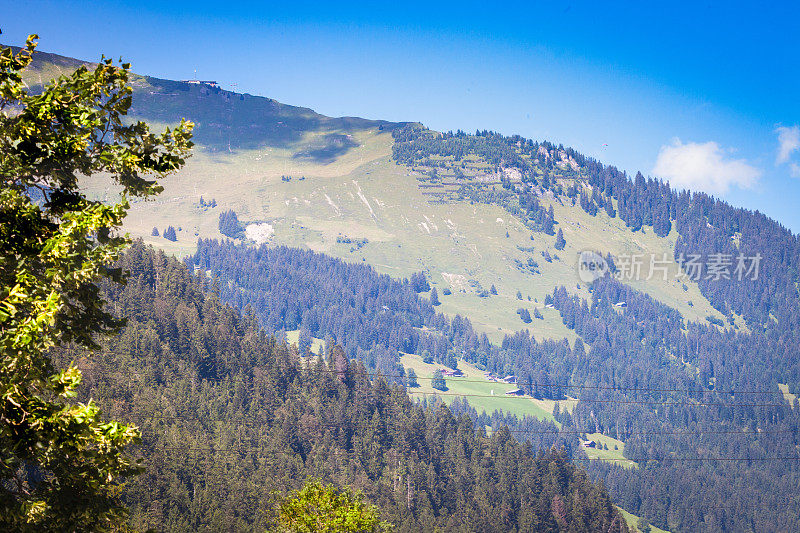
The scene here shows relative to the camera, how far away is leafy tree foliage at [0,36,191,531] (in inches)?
711

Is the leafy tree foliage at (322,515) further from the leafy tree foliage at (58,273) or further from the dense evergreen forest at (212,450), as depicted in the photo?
the dense evergreen forest at (212,450)

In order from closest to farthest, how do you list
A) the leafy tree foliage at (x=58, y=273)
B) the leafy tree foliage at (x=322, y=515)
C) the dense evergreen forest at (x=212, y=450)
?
1. the leafy tree foliage at (x=58, y=273)
2. the leafy tree foliage at (x=322, y=515)
3. the dense evergreen forest at (x=212, y=450)

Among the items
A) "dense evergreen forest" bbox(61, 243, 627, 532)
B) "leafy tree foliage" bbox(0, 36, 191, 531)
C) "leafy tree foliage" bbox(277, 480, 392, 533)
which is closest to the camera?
"leafy tree foliage" bbox(0, 36, 191, 531)

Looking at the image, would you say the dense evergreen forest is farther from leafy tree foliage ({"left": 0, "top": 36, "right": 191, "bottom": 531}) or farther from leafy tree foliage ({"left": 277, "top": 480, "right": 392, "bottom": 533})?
leafy tree foliage ({"left": 0, "top": 36, "right": 191, "bottom": 531})

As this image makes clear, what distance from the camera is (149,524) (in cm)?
9538

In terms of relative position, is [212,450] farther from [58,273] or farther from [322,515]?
[58,273]

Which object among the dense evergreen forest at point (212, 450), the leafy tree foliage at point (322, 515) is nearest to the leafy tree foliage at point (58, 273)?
Answer: the leafy tree foliage at point (322, 515)

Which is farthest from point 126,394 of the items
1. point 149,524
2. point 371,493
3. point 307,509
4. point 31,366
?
point 31,366

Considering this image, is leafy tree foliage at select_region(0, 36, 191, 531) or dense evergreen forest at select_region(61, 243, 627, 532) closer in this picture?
leafy tree foliage at select_region(0, 36, 191, 531)

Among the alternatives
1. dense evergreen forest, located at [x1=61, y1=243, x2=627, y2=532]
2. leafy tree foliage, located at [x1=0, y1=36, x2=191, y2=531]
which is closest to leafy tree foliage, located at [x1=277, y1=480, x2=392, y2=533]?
leafy tree foliage, located at [x1=0, y1=36, x2=191, y2=531]

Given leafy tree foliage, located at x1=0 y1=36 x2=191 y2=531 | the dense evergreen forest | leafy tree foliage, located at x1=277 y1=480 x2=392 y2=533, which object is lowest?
the dense evergreen forest

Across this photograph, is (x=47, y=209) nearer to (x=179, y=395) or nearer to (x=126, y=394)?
(x=126, y=394)

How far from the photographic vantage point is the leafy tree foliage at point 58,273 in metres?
18.1

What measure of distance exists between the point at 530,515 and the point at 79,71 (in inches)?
7480
